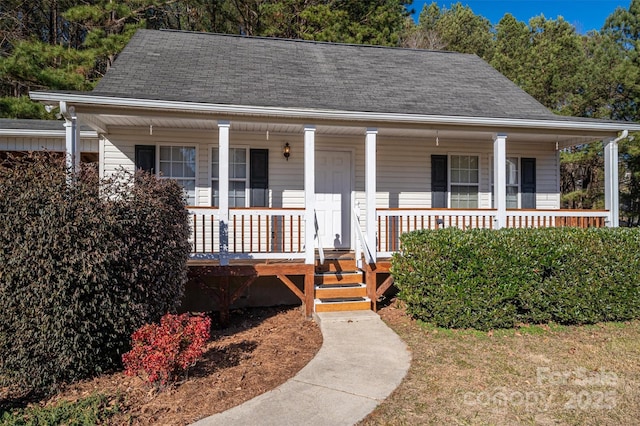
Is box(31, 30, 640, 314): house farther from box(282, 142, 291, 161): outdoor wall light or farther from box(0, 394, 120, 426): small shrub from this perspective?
box(0, 394, 120, 426): small shrub

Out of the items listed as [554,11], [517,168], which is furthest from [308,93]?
[554,11]

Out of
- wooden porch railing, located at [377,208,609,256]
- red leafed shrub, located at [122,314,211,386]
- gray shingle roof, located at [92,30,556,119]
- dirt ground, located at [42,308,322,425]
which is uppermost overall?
gray shingle roof, located at [92,30,556,119]

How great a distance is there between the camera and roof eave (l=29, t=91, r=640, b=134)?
6.04m

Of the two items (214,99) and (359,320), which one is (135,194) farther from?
(359,320)

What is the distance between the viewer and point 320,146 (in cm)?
851

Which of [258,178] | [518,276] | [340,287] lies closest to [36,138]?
[258,178]

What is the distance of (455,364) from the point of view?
4367mm

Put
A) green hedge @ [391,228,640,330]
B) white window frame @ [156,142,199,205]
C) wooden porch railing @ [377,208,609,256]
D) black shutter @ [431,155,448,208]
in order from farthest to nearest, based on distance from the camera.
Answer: black shutter @ [431,155,448,208], white window frame @ [156,142,199,205], wooden porch railing @ [377,208,609,256], green hedge @ [391,228,640,330]

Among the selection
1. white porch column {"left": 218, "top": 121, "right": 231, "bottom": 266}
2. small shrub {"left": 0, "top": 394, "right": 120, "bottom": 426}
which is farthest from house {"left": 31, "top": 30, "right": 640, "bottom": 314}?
small shrub {"left": 0, "top": 394, "right": 120, "bottom": 426}

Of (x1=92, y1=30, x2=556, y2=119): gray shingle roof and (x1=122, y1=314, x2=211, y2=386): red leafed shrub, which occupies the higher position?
(x1=92, y1=30, x2=556, y2=119): gray shingle roof

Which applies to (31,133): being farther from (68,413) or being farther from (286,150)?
(68,413)

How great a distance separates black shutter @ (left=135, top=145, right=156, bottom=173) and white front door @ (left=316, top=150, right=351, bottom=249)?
321 cm

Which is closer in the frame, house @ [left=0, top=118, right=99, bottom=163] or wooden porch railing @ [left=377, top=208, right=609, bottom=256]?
wooden porch railing @ [left=377, top=208, right=609, bottom=256]

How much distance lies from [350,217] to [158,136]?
4122mm
